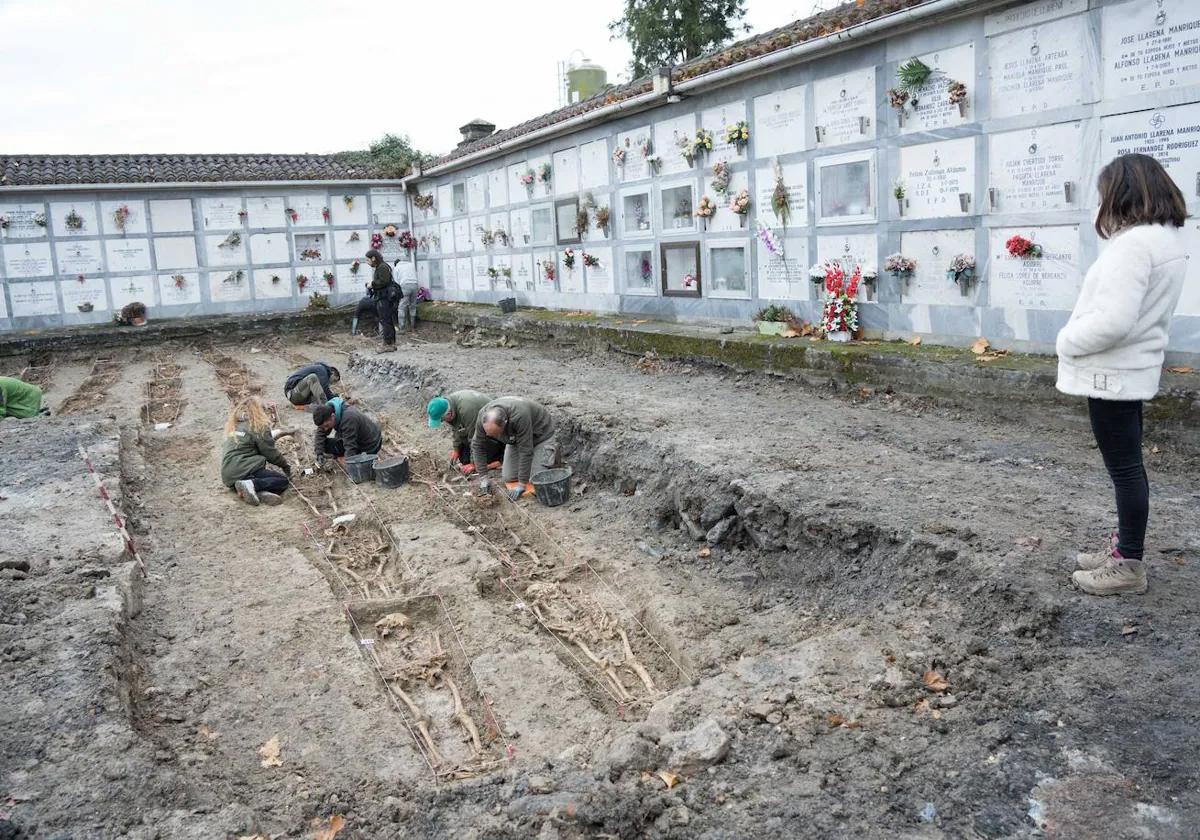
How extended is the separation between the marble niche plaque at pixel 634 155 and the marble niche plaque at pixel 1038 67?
18.1 ft

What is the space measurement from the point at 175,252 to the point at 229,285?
1289mm

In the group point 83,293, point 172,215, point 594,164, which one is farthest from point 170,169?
point 594,164

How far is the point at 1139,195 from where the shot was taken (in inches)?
139

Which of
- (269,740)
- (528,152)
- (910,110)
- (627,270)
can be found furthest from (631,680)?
(528,152)

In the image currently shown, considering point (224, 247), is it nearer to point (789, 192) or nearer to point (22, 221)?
point (22, 221)

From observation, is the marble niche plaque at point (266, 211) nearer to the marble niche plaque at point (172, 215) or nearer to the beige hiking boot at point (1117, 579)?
the marble niche plaque at point (172, 215)

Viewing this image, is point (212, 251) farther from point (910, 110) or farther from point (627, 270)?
→ point (910, 110)

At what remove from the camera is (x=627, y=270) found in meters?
13.4

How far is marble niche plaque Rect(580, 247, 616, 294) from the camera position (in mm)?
13891

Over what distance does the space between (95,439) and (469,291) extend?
10.6m

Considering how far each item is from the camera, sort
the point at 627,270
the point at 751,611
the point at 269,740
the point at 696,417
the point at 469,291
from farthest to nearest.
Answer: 1. the point at 469,291
2. the point at 627,270
3. the point at 696,417
4. the point at 751,611
5. the point at 269,740

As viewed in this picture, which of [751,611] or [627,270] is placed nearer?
[751,611]

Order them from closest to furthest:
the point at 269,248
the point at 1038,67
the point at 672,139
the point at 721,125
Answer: the point at 1038,67 < the point at 721,125 < the point at 672,139 < the point at 269,248

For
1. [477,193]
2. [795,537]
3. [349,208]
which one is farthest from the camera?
[349,208]
